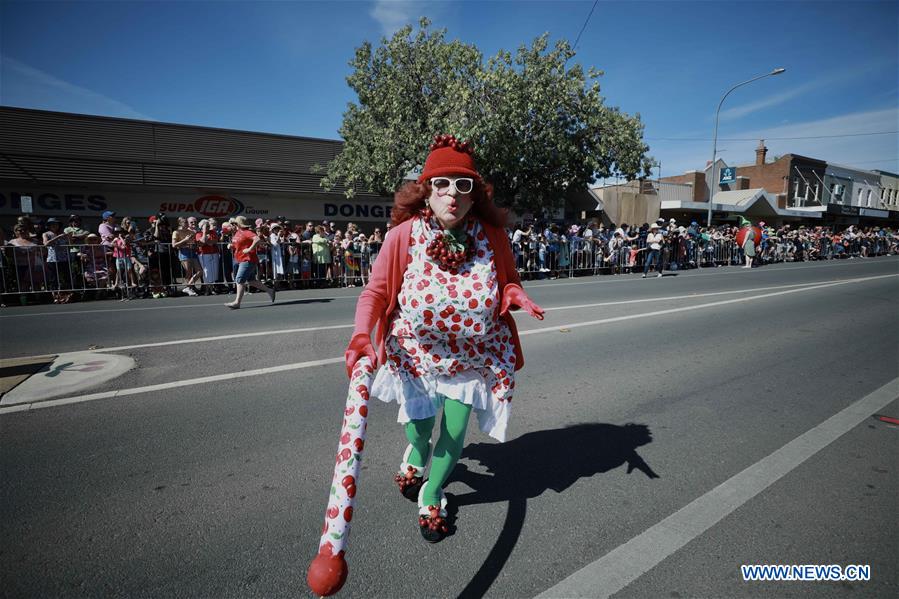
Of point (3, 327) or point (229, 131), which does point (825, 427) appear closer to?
point (3, 327)

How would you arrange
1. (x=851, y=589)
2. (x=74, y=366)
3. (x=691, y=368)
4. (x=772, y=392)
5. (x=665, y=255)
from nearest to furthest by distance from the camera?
(x=851, y=589) < (x=772, y=392) < (x=74, y=366) < (x=691, y=368) < (x=665, y=255)

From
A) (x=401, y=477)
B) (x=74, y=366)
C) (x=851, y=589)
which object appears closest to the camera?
(x=851, y=589)

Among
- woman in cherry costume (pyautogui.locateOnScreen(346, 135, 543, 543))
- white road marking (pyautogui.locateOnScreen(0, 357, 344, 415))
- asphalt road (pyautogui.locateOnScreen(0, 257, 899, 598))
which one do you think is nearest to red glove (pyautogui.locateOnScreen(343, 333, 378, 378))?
woman in cherry costume (pyautogui.locateOnScreen(346, 135, 543, 543))

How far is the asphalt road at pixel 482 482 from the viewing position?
218cm

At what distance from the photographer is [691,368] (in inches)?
212

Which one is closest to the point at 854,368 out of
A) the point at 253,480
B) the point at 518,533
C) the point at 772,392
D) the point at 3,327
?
the point at 772,392

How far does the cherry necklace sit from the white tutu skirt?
23.9 inches

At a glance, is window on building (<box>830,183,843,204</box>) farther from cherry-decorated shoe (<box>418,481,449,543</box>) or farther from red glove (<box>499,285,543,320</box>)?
cherry-decorated shoe (<box>418,481,449,543</box>)

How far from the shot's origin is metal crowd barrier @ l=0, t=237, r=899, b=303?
10398mm

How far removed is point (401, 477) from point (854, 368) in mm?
5632

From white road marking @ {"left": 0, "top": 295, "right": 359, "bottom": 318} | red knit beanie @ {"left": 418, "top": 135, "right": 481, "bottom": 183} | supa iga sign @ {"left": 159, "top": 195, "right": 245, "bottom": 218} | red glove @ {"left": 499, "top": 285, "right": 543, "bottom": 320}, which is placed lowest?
white road marking @ {"left": 0, "top": 295, "right": 359, "bottom": 318}

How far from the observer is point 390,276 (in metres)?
2.46

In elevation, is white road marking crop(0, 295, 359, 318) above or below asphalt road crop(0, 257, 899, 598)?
above

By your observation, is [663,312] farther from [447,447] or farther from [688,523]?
[447,447]
